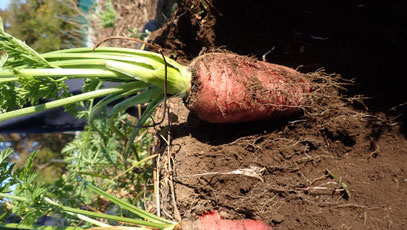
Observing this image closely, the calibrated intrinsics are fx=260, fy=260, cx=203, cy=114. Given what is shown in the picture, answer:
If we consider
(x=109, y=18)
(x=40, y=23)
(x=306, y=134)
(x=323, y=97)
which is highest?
(x=40, y=23)

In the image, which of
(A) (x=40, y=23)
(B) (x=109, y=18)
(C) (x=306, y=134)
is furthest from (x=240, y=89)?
(A) (x=40, y=23)

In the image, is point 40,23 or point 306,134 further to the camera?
point 40,23

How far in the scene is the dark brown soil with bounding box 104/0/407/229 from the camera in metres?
1.64

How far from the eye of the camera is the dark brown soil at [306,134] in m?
1.64

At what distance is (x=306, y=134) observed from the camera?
1874 mm

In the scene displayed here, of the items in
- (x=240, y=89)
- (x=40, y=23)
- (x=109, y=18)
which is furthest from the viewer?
(x=40, y=23)

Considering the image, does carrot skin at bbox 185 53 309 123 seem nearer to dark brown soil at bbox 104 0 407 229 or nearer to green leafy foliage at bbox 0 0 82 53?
dark brown soil at bbox 104 0 407 229

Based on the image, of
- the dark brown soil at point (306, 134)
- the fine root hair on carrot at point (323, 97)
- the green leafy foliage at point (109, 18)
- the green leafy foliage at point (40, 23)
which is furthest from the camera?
the green leafy foliage at point (40, 23)

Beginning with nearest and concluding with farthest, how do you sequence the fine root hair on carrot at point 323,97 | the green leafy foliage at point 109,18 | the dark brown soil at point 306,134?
the dark brown soil at point 306,134 < the fine root hair on carrot at point 323,97 < the green leafy foliage at point 109,18

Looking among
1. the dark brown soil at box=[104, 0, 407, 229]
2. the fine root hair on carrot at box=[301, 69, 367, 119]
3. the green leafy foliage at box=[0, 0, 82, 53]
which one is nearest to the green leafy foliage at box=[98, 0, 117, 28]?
the dark brown soil at box=[104, 0, 407, 229]

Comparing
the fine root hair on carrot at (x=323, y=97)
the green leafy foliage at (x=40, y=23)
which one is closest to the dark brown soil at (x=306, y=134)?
the fine root hair on carrot at (x=323, y=97)

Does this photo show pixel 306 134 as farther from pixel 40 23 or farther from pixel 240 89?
pixel 40 23

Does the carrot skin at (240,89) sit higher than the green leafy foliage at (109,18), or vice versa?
Answer: the green leafy foliage at (109,18)

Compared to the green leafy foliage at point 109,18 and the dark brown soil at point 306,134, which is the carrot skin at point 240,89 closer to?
the dark brown soil at point 306,134
